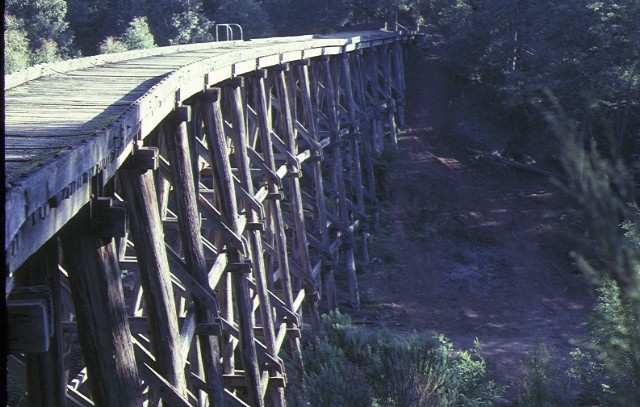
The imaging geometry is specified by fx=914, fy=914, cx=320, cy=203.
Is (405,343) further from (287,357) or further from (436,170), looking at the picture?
(436,170)

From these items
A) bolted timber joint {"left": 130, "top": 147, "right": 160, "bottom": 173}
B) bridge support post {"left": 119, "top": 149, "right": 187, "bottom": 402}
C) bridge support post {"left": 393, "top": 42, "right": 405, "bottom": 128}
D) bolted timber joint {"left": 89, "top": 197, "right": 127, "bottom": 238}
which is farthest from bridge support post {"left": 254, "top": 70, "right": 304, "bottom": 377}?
bridge support post {"left": 393, "top": 42, "right": 405, "bottom": 128}

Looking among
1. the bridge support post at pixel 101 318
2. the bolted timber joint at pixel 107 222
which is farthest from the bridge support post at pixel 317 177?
the bolted timber joint at pixel 107 222

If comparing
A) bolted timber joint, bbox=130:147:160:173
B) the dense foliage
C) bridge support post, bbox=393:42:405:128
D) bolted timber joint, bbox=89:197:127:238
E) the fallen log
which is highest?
bolted timber joint, bbox=130:147:160:173

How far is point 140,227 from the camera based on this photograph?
420 cm

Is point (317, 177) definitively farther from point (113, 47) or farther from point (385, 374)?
point (113, 47)

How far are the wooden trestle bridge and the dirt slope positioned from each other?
242 cm

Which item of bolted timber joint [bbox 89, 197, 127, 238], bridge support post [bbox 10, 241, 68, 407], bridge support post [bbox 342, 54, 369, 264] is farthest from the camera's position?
bridge support post [bbox 342, 54, 369, 264]

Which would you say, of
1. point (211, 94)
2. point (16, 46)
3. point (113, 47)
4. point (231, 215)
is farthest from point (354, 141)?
point (16, 46)

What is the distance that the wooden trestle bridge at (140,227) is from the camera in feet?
9.22

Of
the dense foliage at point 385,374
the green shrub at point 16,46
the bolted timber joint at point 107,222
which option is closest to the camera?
the bolted timber joint at point 107,222

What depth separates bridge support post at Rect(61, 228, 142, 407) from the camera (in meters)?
3.38

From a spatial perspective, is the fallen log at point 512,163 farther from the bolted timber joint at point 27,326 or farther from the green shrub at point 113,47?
the bolted timber joint at point 27,326

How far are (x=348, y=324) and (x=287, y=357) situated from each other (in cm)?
88

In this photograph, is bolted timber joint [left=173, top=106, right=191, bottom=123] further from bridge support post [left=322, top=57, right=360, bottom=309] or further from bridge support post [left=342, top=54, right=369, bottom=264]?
bridge support post [left=342, top=54, right=369, bottom=264]
